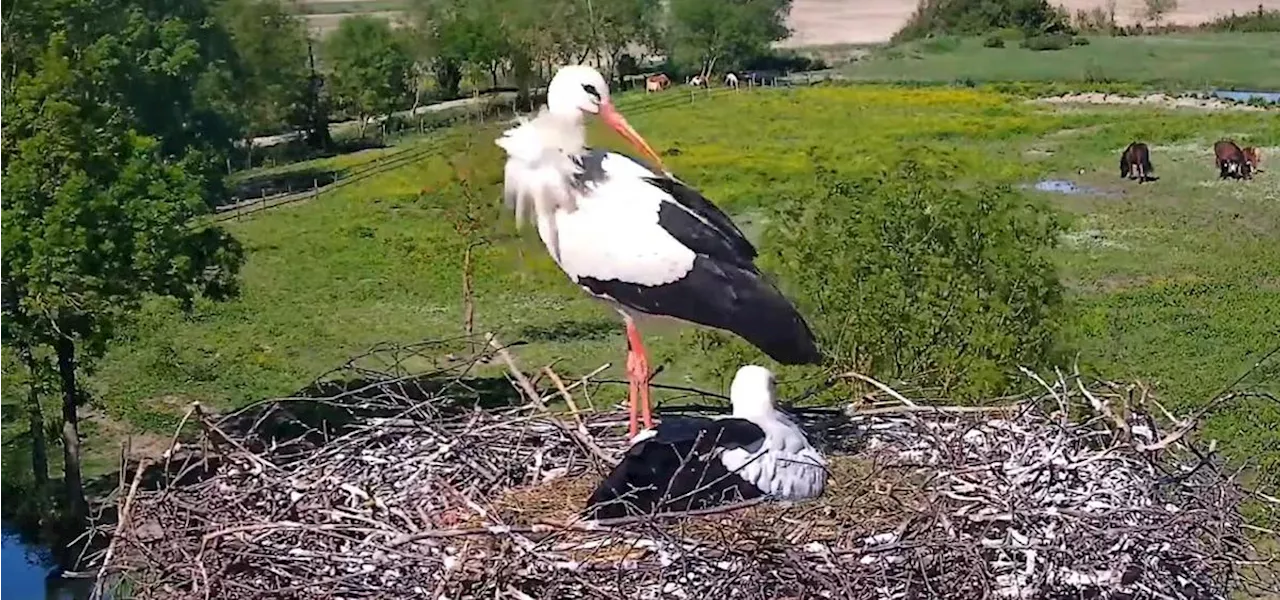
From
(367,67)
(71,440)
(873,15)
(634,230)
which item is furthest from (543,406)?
(873,15)

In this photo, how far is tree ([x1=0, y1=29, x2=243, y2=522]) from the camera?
43.9 feet

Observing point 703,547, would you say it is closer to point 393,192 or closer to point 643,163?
point 643,163

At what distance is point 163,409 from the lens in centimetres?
1848

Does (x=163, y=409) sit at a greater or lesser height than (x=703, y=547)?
lesser

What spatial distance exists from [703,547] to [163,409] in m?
14.9

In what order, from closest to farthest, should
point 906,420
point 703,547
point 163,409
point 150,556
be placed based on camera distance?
point 703,547
point 150,556
point 906,420
point 163,409

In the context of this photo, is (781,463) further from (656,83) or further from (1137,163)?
(656,83)

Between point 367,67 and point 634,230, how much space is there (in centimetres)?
3587

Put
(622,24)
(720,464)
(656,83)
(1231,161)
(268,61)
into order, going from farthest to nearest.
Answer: (656,83) → (622,24) → (268,61) → (1231,161) → (720,464)

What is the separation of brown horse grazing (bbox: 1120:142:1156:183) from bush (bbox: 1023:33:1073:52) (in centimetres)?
2359

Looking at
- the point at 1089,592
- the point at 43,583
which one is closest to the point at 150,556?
the point at 1089,592

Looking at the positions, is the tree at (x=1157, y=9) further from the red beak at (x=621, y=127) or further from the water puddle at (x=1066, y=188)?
the red beak at (x=621, y=127)

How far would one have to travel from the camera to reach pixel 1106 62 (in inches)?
2016

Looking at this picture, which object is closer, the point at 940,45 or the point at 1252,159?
the point at 1252,159
